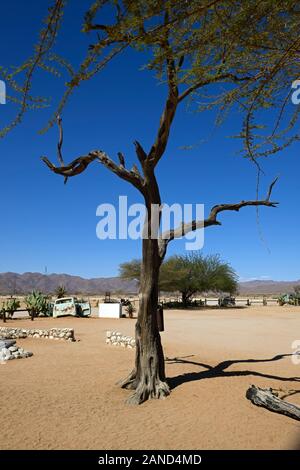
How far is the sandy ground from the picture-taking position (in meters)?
5.79

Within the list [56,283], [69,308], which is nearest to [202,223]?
[69,308]

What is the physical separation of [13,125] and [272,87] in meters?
3.35

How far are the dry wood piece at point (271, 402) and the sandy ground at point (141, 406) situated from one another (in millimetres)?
110

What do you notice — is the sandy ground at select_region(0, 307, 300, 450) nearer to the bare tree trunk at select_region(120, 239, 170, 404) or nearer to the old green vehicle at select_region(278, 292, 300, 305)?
the bare tree trunk at select_region(120, 239, 170, 404)

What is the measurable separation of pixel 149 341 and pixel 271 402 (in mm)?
2473

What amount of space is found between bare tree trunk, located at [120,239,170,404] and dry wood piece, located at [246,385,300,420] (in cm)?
163

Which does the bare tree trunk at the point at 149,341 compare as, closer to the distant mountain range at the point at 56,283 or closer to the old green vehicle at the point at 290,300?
the old green vehicle at the point at 290,300

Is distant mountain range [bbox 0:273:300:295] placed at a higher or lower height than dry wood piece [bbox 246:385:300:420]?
higher

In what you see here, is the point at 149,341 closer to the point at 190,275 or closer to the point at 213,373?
the point at 213,373

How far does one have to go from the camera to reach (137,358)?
26.8 feet

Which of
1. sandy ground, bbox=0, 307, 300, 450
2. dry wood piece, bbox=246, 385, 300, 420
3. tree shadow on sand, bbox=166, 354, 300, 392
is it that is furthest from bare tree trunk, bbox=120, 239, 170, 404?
dry wood piece, bbox=246, 385, 300, 420

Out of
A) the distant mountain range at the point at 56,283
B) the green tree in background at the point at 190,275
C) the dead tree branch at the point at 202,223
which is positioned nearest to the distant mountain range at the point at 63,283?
the distant mountain range at the point at 56,283

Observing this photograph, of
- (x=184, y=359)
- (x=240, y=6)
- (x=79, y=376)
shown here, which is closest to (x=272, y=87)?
(x=240, y=6)
